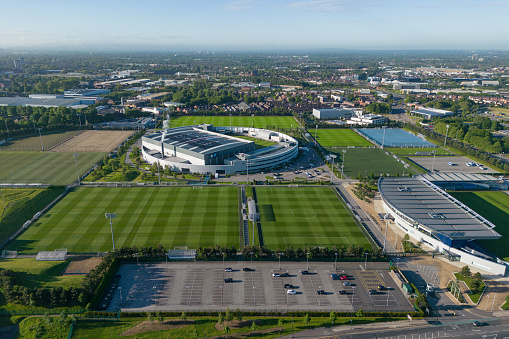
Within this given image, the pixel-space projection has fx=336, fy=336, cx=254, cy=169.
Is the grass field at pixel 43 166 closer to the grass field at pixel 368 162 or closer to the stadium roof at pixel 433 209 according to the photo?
the grass field at pixel 368 162

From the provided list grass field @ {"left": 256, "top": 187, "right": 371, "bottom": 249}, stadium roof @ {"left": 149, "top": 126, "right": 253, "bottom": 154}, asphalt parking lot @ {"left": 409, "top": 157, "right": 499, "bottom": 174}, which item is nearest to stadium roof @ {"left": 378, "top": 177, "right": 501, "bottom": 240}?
grass field @ {"left": 256, "top": 187, "right": 371, "bottom": 249}

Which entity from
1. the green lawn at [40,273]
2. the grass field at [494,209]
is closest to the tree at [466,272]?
the grass field at [494,209]

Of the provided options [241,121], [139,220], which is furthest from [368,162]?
[241,121]

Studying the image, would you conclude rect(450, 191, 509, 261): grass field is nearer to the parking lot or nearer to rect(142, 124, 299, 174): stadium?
the parking lot

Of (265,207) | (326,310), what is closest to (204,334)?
(326,310)

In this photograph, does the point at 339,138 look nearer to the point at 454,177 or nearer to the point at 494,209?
the point at 454,177
